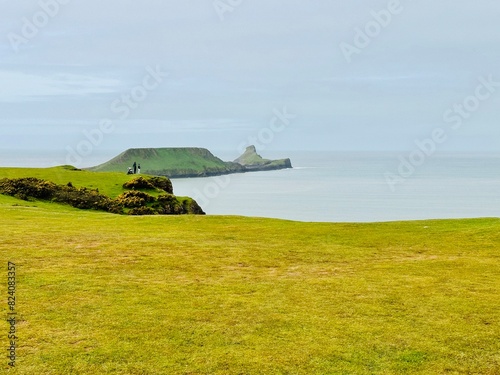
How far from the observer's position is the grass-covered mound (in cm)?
7138

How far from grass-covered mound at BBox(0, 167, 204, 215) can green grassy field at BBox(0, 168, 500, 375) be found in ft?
138

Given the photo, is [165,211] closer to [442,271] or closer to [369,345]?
[442,271]

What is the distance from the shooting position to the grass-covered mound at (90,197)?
71.4 m

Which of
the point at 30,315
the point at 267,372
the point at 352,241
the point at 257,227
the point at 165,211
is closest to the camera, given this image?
the point at 267,372

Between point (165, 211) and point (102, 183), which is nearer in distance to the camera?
point (165, 211)

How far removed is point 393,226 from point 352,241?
7085mm

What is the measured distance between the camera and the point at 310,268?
2298 centimetres

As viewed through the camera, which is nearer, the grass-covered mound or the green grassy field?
the green grassy field

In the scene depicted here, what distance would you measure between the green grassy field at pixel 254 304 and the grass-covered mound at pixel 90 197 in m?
42.2

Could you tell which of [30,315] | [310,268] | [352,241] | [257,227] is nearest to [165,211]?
[257,227]

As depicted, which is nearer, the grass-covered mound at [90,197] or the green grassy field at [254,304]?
the green grassy field at [254,304]

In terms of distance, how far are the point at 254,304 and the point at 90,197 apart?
6353 centimetres

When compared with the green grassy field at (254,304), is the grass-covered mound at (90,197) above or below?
above

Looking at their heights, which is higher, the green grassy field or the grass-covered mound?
the grass-covered mound
